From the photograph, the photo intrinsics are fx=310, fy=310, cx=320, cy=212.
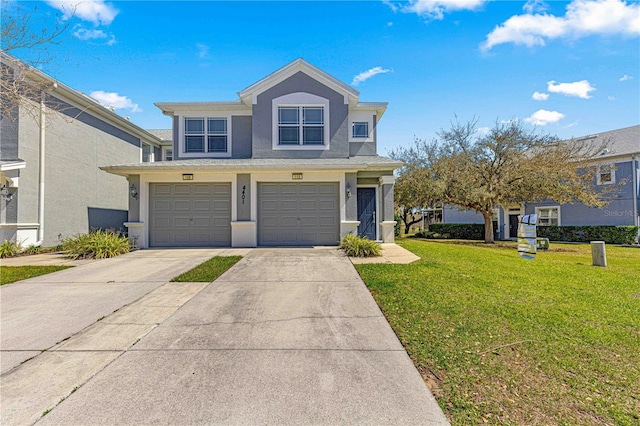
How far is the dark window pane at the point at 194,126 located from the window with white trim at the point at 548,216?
78.4 ft

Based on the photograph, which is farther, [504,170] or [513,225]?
[513,225]

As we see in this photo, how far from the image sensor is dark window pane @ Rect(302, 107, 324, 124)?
1345 centimetres

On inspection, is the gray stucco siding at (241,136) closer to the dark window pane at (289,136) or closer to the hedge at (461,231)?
the dark window pane at (289,136)

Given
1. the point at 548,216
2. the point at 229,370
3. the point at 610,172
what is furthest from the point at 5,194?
the point at 610,172

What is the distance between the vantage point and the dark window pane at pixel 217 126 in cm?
1393

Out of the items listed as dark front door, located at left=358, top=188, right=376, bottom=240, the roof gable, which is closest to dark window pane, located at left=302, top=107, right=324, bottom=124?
the roof gable

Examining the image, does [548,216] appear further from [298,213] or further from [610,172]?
[298,213]

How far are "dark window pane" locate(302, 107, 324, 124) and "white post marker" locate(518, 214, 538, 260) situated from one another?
30.6 ft

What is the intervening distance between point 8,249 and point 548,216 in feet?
98.7

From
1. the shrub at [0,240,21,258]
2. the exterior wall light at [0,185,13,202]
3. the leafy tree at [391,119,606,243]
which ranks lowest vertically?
the shrub at [0,240,21,258]

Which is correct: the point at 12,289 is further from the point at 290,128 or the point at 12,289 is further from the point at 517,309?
the point at 290,128

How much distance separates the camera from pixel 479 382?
9.53ft

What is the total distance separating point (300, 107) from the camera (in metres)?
13.4

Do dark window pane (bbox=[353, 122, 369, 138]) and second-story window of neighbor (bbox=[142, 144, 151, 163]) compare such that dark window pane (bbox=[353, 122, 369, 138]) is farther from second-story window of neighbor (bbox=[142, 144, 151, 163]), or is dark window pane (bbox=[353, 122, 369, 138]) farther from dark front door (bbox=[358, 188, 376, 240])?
second-story window of neighbor (bbox=[142, 144, 151, 163])
